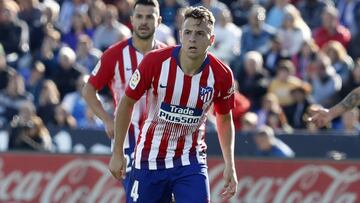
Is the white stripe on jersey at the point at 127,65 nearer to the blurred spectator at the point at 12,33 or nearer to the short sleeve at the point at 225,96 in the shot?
the short sleeve at the point at 225,96

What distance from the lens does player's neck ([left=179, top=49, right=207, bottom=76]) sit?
29.2ft

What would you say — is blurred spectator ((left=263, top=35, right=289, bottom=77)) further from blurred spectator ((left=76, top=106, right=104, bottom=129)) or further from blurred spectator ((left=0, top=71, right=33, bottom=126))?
blurred spectator ((left=0, top=71, right=33, bottom=126))

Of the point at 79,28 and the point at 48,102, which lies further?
the point at 79,28

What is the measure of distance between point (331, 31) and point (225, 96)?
27.1 feet

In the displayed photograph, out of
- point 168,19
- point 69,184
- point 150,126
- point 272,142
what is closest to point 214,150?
point 272,142

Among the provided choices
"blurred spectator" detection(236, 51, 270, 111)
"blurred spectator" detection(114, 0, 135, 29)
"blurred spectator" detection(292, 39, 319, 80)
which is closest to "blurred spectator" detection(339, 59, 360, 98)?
"blurred spectator" detection(292, 39, 319, 80)

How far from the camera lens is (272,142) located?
47.0ft

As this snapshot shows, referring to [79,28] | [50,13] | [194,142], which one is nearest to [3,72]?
[79,28]

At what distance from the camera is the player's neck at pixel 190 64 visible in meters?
8.91

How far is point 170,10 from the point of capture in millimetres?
18156

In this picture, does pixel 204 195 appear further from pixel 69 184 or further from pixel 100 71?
pixel 69 184

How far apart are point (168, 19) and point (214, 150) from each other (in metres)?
4.03

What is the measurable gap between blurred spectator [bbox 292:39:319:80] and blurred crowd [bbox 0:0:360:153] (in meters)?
0.01

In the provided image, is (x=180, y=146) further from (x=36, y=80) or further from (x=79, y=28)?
(x=79, y=28)
